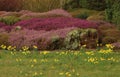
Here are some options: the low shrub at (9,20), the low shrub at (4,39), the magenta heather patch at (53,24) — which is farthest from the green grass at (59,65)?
the low shrub at (9,20)

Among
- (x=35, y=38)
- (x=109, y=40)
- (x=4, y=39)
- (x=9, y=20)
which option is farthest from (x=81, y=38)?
(x=9, y=20)

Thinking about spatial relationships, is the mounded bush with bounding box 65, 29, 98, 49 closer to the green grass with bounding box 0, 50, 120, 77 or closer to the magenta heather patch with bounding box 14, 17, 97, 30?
the magenta heather patch with bounding box 14, 17, 97, 30

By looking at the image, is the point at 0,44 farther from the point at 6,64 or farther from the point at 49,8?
the point at 49,8

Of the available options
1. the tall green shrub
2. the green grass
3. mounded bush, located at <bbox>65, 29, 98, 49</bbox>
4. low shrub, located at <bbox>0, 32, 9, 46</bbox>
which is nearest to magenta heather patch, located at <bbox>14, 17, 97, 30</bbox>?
the tall green shrub

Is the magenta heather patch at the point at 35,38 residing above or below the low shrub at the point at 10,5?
above

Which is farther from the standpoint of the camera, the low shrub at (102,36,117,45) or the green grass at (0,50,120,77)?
the low shrub at (102,36,117,45)

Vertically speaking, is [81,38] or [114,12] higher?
[114,12]

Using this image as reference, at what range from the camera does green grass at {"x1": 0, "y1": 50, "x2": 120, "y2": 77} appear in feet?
38.6

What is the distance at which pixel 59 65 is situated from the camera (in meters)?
12.9

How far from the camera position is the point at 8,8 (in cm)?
3228

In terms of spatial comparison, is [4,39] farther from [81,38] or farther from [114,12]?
[114,12]

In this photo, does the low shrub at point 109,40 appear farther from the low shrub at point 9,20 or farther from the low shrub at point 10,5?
the low shrub at point 10,5

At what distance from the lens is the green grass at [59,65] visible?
1176 centimetres

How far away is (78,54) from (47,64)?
1969mm
